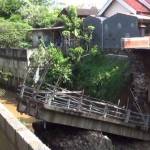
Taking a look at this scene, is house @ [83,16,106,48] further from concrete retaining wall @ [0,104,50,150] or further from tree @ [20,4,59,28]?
concrete retaining wall @ [0,104,50,150]

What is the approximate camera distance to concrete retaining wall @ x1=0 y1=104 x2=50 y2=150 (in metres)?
4.43

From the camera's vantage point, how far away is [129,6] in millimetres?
33094

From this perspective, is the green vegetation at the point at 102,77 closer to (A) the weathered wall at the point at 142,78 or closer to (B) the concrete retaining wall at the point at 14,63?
(A) the weathered wall at the point at 142,78

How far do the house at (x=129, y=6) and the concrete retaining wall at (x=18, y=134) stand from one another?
27.0 meters

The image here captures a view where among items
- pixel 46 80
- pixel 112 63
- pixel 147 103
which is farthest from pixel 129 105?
pixel 46 80

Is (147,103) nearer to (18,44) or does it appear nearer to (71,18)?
(71,18)

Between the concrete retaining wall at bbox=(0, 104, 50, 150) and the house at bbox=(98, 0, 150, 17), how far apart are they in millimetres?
27015

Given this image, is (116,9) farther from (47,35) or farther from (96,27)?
(47,35)

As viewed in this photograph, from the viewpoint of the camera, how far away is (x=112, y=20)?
100.0ft

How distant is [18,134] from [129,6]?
29.3 metres

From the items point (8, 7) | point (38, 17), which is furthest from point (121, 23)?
point (8, 7)

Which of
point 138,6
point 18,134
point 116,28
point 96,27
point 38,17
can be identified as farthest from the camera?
point 38,17

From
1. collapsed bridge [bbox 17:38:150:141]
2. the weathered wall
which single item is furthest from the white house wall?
collapsed bridge [bbox 17:38:150:141]

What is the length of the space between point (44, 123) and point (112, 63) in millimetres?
8645
